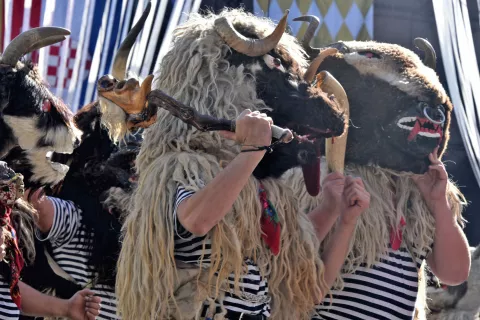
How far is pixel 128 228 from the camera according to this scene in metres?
2.07

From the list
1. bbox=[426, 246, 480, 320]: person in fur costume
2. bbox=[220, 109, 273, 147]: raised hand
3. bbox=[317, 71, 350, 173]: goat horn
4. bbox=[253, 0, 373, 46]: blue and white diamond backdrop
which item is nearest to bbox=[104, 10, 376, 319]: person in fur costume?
bbox=[220, 109, 273, 147]: raised hand

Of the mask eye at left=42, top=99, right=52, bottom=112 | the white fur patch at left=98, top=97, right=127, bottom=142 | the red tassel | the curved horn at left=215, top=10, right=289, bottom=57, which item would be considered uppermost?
the curved horn at left=215, top=10, right=289, bottom=57

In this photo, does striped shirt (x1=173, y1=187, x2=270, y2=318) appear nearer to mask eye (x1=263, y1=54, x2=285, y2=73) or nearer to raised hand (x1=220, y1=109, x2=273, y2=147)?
raised hand (x1=220, y1=109, x2=273, y2=147)

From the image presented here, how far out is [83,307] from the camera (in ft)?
→ 8.16

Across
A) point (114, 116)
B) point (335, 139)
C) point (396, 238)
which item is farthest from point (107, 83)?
point (396, 238)

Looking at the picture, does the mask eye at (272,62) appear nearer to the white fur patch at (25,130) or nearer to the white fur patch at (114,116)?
the white fur patch at (114,116)

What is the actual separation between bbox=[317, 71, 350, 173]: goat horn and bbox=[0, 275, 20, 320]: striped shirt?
1.08 metres

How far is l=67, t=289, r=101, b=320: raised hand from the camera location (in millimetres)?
2469

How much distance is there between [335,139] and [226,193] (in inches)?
27.6

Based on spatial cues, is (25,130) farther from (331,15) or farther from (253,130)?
(331,15)

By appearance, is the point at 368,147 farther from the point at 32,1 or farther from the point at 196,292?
the point at 32,1

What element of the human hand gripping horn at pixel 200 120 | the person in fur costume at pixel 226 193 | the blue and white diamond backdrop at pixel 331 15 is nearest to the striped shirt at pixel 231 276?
the person in fur costume at pixel 226 193

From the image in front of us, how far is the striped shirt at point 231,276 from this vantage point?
1.99 m

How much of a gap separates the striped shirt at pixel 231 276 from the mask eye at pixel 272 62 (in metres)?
0.46
